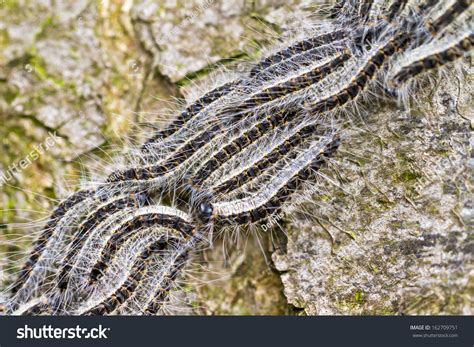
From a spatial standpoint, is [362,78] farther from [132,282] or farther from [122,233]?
[132,282]

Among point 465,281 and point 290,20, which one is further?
point 290,20

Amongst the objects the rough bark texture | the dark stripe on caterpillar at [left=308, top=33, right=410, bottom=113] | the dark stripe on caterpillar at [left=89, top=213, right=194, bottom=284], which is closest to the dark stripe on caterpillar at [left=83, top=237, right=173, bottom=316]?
the dark stripe on caterpillar at [left=89, top=213, right=194, bottom=284]

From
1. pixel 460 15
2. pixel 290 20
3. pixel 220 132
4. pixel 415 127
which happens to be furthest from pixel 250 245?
pixel 460 15

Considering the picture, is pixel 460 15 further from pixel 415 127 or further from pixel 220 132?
pixel 220 132

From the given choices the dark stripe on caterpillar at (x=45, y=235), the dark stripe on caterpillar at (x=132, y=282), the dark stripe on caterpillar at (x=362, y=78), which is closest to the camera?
the dark stripe on caterpillar at (x=362, y=78)

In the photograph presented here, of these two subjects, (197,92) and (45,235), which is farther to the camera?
(197,92)

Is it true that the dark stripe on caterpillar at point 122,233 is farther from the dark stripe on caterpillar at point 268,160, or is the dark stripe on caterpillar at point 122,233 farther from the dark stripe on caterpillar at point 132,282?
the dark stripe on caterpillar at point 268,160

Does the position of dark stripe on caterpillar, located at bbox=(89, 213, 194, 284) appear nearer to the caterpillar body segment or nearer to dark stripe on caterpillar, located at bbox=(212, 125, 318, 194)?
the caterpillar body segment

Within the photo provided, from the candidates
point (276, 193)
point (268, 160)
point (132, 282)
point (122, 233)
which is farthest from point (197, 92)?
point (132, 282)

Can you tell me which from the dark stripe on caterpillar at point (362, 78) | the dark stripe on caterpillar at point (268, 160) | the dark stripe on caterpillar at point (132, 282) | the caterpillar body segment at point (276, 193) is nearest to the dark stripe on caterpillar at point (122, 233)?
the dark stripe on caterpillar at point (132, 282)
